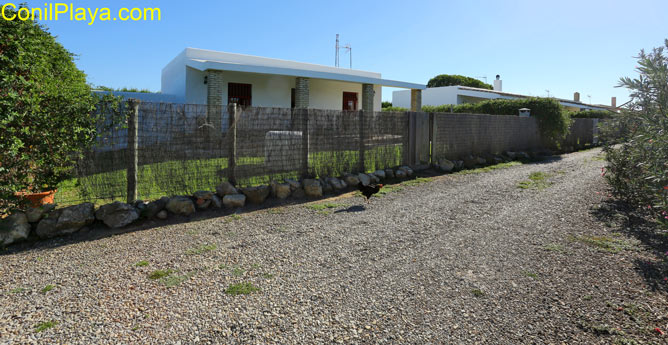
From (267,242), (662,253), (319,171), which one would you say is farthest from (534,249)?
(319,171)

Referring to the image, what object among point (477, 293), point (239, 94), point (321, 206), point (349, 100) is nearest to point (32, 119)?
point (321, 206)

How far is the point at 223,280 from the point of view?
3621 millimetres

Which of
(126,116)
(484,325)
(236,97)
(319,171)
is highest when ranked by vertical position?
(236,97)

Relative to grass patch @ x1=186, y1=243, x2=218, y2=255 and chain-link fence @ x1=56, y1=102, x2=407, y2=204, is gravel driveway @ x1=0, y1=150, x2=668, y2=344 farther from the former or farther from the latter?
chain-link fence @ x1=56, y1=102, x2=407, y2=204

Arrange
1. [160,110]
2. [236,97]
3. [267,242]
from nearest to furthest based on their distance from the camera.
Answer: [267,242] < [160,110] < [236,97]

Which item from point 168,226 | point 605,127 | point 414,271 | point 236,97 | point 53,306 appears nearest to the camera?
Answer: point 53,306

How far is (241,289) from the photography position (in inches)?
134

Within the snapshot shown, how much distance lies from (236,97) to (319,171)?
1055 cm

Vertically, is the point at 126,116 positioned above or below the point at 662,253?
above

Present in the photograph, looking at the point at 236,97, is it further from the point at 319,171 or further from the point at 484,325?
the point at 484,325

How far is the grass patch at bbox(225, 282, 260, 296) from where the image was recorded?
336cm

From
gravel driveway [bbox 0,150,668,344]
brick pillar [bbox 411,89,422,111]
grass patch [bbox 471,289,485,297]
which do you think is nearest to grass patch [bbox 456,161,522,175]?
gravel driveway [bbox 0,150,668,344]

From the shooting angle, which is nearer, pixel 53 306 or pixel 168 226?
pixel 53 306

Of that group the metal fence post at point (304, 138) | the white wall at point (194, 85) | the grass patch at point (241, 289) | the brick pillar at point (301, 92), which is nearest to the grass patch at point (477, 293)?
the grass patch at point (241, 289)
